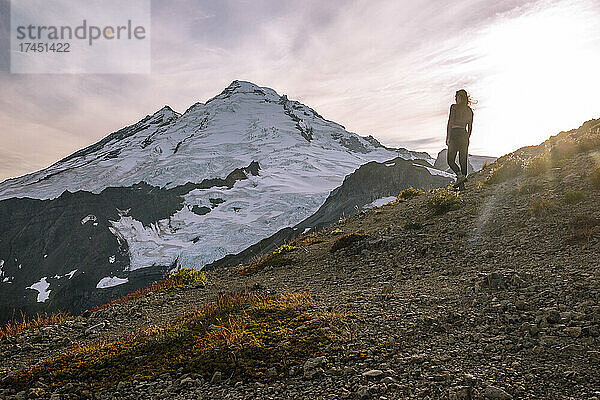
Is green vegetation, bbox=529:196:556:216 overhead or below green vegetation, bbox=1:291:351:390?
overhead

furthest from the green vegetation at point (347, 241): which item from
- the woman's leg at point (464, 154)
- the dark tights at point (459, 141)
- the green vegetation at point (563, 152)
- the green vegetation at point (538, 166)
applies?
the green vegetation at point (563, 152)

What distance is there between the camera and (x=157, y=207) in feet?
372

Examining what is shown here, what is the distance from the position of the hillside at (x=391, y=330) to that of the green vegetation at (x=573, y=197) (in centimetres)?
3

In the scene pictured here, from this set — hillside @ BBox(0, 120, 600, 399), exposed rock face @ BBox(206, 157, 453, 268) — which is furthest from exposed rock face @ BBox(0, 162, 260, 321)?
hillside @ BBox(0, 120, 600, 399)

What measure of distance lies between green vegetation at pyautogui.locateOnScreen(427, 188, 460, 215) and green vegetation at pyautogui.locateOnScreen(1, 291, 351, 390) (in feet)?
23.6

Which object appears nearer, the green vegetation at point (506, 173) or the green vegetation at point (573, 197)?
the green vegetation at point (573, 197)

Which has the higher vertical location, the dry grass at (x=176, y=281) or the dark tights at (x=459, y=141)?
the dark tights at (x=459, y=141)

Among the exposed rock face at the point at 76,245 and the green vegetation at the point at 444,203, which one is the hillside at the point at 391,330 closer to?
the green vegetation at the point at 444,203

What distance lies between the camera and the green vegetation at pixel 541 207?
855 centimetres

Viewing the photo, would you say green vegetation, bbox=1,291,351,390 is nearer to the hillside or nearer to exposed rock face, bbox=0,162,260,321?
the hillside

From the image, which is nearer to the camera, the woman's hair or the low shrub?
the low shrub

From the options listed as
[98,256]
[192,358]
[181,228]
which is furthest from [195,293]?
[98,256]

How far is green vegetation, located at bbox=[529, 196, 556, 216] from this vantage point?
28.0ft

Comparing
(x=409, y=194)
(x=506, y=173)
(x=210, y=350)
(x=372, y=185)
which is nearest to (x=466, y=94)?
(x=506, y=173)
